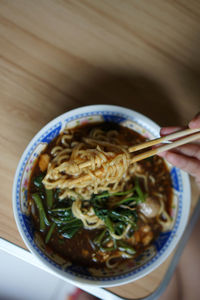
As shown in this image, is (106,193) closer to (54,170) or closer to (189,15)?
(54,170)

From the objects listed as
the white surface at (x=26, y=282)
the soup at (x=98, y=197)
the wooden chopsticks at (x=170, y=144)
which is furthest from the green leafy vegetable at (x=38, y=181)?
the white surface at (x=26, y=282)

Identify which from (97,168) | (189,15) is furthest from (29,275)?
(189,15)

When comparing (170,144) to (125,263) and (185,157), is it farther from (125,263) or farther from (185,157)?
(125,263)

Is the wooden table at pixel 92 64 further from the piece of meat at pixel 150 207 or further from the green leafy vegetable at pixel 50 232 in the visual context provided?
the piece of meat at pixel 150 207

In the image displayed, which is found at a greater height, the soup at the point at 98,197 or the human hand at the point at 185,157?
the human hand at the point at 185,157

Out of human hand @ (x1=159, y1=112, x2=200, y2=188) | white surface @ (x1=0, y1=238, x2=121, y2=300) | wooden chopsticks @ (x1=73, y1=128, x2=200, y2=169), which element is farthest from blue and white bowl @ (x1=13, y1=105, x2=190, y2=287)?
white surface @ (x1=0, y1=238, x2=121, y2=300)
